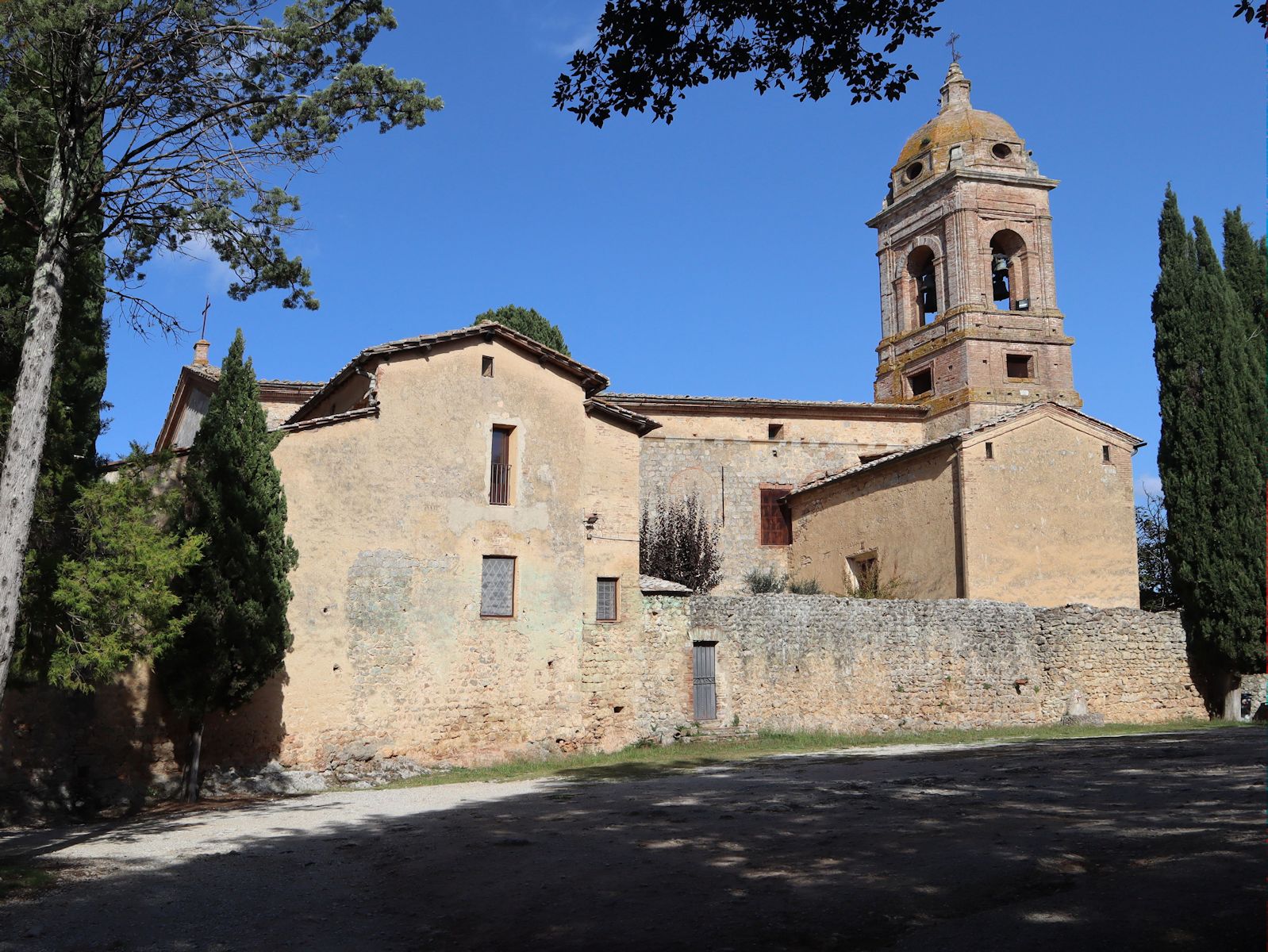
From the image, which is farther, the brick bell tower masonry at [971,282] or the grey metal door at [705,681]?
the brick bell tower masonry at [971,282]

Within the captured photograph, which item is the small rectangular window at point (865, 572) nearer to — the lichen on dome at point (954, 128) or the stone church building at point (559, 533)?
the stone church building at point (559, 533)

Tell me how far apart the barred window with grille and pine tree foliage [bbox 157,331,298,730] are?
3.90m

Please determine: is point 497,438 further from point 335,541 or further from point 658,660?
point 658,660

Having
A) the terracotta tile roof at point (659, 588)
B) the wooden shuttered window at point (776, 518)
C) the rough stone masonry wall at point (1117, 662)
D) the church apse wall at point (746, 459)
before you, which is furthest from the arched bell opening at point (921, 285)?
the terracotta tile roof at point (659, 588)

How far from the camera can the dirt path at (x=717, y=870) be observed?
6375 millimetres

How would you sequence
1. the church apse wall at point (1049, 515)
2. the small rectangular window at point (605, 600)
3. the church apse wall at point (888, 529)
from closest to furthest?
1. the small rectangular window at point (605, 600)
2. the church apse wall at point (1049, 515)
3. the church apse wall at point (888, 529)

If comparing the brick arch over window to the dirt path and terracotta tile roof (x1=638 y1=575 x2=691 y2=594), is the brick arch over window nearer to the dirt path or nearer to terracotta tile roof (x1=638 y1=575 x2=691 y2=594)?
terracotta tile roof (x1=638 y1=575 x2=691 y2=594)

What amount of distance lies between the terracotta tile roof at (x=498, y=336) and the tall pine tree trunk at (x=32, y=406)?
8.26 m

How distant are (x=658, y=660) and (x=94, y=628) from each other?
458 inches

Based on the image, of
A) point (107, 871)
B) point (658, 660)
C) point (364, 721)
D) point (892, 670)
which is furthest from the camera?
point (892, 670)

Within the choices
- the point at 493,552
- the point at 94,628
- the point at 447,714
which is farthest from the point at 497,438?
the point at 94,628

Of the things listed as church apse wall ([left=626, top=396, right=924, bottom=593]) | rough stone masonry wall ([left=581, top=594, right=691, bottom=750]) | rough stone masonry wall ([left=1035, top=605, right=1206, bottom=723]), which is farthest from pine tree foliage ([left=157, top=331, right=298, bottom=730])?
rough stone masonry wall ([left=1035, top=605, right=1206, bottom=723])

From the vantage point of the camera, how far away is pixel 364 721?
58.0 ft

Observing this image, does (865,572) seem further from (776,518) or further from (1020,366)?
(1020,366)
